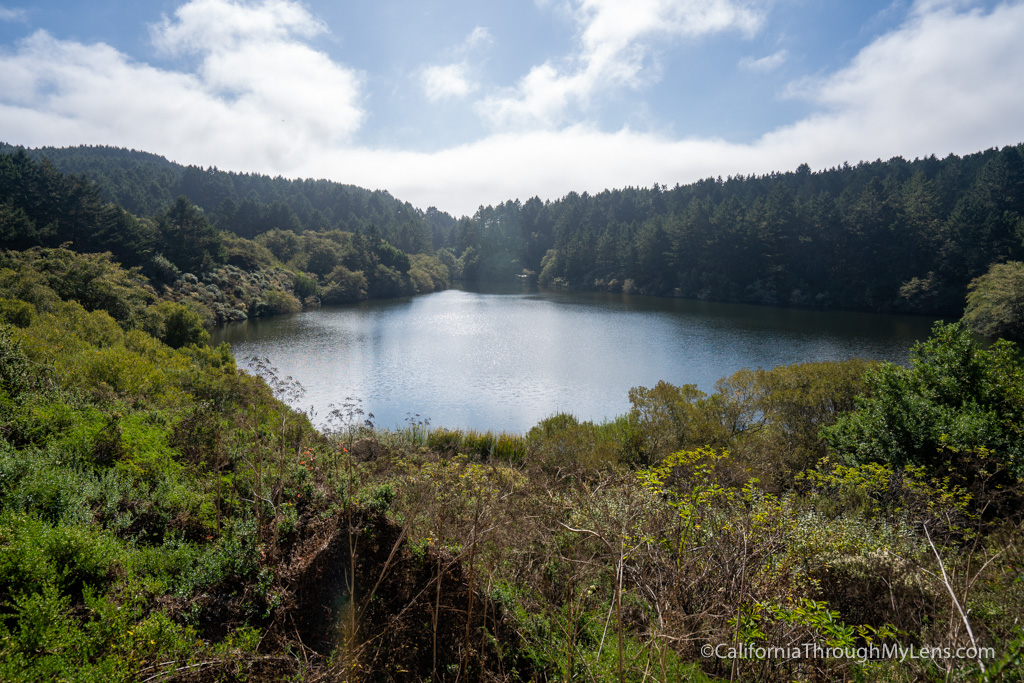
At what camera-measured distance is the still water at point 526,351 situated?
69.6ft

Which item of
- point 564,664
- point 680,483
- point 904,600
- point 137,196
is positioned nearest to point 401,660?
point 564,664

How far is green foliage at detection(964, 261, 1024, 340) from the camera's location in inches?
1286

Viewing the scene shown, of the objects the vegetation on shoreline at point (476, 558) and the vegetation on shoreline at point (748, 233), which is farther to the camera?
the vegetation on shoreline at point (748, 233)

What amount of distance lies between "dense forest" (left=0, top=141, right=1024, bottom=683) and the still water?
477cm

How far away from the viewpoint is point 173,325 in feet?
76.8

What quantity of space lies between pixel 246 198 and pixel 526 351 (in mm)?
88489

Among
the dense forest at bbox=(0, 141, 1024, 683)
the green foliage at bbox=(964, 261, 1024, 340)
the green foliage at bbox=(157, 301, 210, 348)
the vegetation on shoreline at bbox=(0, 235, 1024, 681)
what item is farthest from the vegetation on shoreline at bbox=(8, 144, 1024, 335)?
the vegetation on shoreline at bbox=(0, 235, 1024, 681)

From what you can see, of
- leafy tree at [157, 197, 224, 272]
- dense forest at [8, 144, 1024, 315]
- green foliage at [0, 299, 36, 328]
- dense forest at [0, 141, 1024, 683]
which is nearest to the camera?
dense forest at [0, 141, 1024, 683]

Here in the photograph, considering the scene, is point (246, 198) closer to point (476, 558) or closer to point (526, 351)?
point (526, 351)

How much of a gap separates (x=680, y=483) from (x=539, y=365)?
63.9 ft

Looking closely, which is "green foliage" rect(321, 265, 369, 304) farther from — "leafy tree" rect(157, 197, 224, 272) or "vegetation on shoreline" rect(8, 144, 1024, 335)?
"leafy tree" rect(157, 197, 224, 272)

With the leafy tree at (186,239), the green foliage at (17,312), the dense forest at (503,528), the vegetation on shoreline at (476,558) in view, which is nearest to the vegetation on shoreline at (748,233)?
the leafy tree at (186,239)

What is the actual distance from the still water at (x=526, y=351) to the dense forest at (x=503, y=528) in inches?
188

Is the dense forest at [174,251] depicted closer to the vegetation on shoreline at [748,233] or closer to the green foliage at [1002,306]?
the vegetation on shoreline at [748,233]
